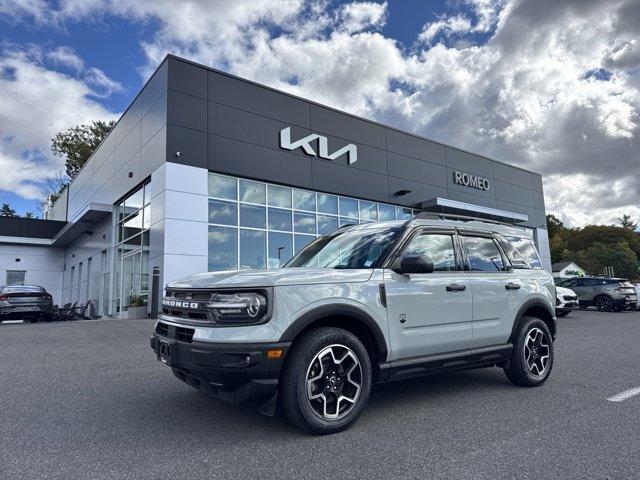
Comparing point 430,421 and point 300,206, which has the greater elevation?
point 300,206

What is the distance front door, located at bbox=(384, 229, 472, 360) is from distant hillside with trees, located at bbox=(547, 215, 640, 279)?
210ft

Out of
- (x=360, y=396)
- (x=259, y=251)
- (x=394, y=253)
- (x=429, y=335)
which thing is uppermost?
(x=259, y=251)

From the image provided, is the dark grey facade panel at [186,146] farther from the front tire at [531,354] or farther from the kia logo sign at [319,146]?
the front tire at [531,354]

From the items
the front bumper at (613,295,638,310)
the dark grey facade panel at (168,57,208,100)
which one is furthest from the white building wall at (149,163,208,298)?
the front bumper at (613,295,638,310)

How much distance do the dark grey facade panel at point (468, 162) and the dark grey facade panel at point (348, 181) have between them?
566cm

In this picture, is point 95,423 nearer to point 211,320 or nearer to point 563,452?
point 211,320

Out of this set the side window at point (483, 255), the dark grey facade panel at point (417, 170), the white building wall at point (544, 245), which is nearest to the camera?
the side window at point (483, 255)

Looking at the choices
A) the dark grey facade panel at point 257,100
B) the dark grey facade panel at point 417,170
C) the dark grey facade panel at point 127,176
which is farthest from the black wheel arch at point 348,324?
the dark grey facade panel at point 417,170

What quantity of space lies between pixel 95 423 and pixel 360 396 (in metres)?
2.31

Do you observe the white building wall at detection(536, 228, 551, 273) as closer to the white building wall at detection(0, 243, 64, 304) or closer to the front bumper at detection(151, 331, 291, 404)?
the front bumper at detection(151, 331, 291, 404)

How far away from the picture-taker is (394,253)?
415cm

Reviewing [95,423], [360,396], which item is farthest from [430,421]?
[95,423]

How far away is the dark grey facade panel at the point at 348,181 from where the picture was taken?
18641 millimetres

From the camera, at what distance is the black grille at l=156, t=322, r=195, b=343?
3514 mm
